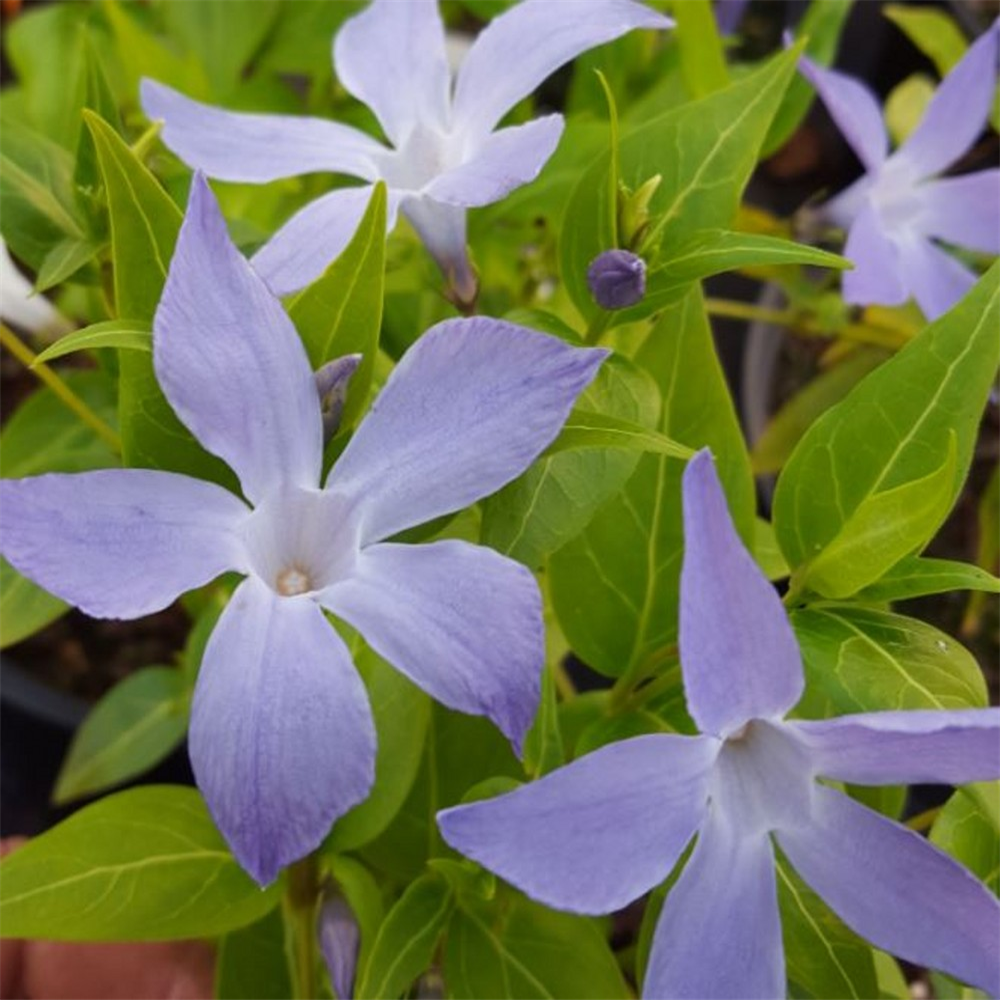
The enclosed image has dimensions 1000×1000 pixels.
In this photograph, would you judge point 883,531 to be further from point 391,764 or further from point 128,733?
point 128,733

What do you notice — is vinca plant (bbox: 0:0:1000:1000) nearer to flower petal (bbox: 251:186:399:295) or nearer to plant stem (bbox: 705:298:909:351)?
flower petal (bbox: 251:186:399:295)

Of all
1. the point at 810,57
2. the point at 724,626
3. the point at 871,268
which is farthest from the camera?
the point at 810,57

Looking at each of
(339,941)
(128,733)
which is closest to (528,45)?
(339,941)

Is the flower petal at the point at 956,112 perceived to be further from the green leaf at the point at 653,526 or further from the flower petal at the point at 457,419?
the flower petal at the point at 457,419

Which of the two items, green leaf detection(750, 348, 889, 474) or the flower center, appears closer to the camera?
the flower center

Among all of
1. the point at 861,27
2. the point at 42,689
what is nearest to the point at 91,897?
the point at 42,689

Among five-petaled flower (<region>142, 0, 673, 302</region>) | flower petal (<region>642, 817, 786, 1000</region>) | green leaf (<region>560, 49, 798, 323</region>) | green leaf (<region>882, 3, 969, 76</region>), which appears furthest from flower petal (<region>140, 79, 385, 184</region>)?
green leaf (<region>882, 3, 969, 76</region>)
